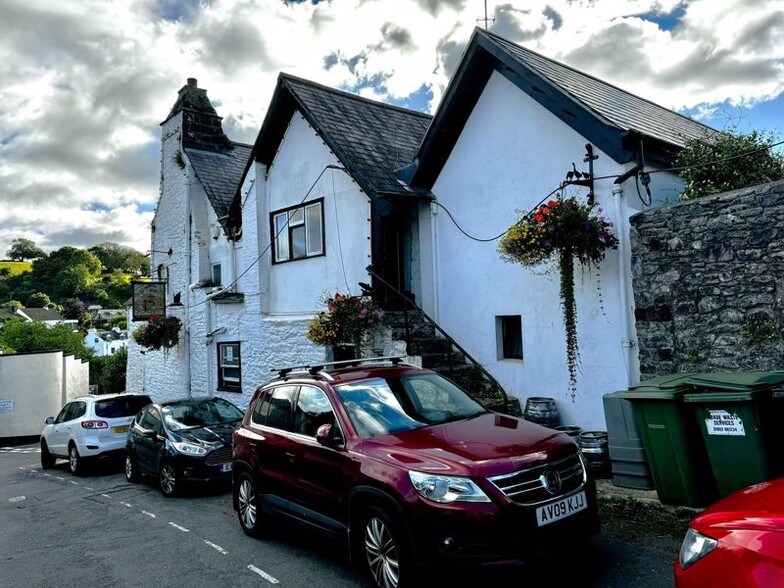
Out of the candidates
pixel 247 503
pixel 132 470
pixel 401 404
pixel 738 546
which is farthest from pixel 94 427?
pixel 738 546

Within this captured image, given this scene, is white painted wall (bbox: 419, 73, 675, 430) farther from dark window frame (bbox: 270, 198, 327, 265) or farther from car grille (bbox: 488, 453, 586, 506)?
car grille (bbox: 488, 453, 586, 506)

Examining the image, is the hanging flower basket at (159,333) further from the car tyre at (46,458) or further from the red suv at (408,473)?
the red suv at (408,473)

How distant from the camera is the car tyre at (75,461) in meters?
12.5

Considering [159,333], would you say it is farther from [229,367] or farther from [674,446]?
[674,446]

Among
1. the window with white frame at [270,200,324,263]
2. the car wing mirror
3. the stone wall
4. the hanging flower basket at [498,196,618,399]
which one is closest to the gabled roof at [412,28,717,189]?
the hanging flower basket at [498,196,618,399]

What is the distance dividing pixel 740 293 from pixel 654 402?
2.28 metres

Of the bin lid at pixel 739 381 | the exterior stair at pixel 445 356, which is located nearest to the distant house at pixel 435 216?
the exterior stair at pixel 445 356

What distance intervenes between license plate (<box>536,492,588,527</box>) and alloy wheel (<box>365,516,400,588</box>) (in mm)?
1135

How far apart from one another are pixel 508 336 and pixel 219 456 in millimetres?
5495

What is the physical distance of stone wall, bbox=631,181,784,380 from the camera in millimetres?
6910

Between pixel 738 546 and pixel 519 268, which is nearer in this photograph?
pixel 738 546

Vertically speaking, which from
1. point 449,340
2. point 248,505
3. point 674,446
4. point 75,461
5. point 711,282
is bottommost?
point 75,461

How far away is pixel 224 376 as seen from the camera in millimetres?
16688

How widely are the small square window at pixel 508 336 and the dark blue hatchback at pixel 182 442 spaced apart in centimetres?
504
